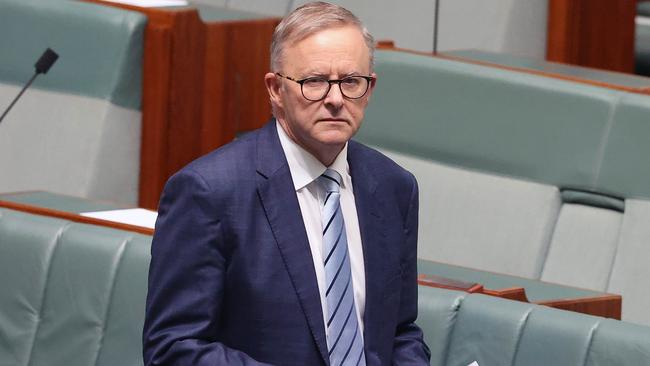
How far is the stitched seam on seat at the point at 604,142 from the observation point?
1.83 metres

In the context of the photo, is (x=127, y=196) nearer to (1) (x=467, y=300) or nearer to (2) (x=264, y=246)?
(1) (x=467, y=300)

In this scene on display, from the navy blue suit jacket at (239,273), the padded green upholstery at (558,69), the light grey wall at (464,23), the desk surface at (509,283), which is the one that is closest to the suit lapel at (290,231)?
the navy blue suit jacket at (239,273)

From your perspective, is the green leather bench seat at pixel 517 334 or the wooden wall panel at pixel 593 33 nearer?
the green leather bench seat at pixel 517 334

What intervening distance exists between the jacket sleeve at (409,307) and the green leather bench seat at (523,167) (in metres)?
0.81

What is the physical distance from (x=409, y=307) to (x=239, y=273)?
15cm

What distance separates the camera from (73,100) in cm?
203

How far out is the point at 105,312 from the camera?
4.75 ft

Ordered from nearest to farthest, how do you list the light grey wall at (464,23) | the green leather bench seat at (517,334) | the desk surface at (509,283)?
the green leather bench seat at (517,334)
the desk surface at (509,283)
the light grey wall at (464,23)

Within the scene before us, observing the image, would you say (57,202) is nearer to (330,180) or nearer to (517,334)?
(517,334)

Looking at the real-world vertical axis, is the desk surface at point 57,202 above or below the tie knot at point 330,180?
below

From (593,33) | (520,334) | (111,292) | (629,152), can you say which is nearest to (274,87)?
(520,334)

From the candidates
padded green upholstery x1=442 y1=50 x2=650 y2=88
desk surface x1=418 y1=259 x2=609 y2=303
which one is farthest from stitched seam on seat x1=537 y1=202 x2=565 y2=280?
desk surface x1=418 y1=259 x2=609 y2=303

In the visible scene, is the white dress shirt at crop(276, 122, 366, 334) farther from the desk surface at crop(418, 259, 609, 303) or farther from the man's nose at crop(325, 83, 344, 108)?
the desk surface at crop(418, 259, 609, 303)

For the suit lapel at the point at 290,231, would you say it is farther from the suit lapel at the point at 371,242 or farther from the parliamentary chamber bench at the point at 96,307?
the parliamentary chamber bench at the point at 96,307
